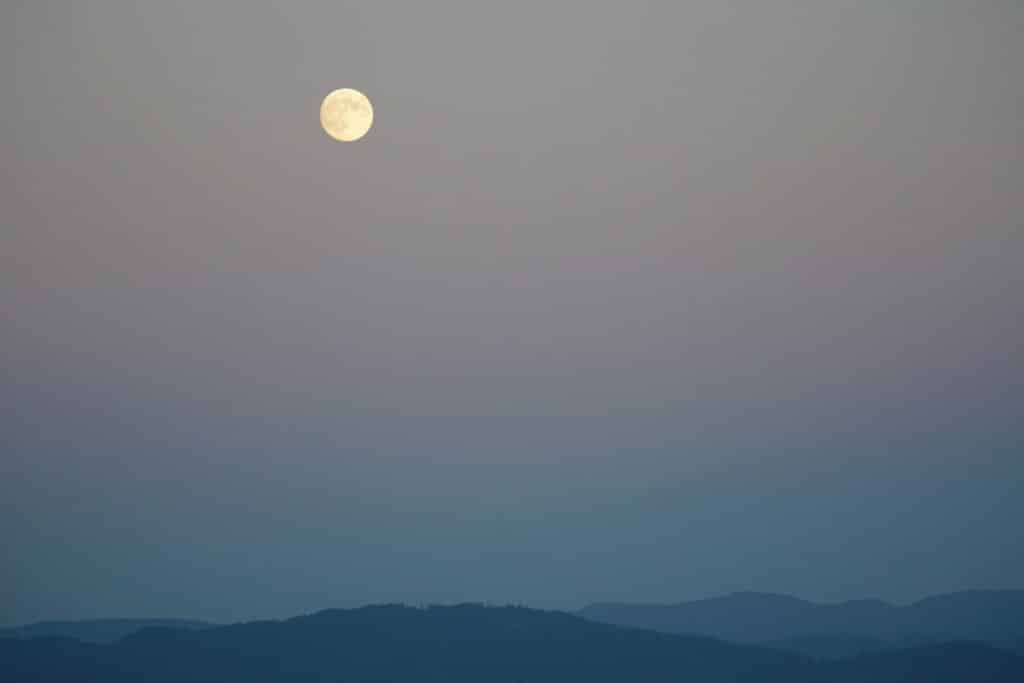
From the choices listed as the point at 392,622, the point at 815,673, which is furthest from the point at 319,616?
the point at 815,673

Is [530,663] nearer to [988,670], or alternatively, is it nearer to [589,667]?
[589,667]

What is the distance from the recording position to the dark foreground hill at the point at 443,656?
566ft

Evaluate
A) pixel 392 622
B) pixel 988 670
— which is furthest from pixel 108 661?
pixel 988 670

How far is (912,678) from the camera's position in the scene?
16362cm

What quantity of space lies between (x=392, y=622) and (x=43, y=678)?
53.4 meters

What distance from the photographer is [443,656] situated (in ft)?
585

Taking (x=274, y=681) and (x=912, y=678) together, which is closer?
(x=912, y=678)

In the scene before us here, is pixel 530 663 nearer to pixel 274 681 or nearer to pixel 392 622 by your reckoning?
pixel 392 622

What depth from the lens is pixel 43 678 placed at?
172 m

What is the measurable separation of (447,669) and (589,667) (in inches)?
881

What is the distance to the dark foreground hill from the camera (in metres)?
172

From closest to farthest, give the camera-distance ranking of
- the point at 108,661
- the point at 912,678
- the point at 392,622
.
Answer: the point at 912,678, the point at 108,661, the point at 392,622

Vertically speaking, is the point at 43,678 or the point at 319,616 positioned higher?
the point at 319,616

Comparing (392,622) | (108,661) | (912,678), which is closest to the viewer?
(912,678)
